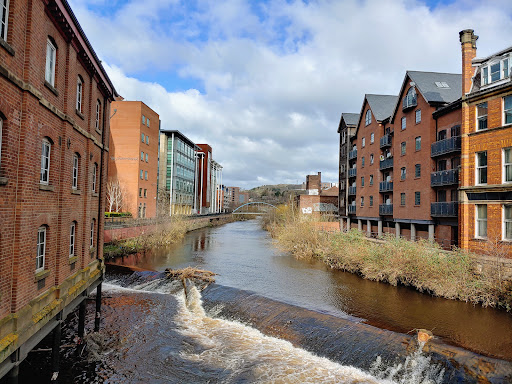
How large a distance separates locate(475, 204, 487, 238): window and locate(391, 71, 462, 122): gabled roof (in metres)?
10.7

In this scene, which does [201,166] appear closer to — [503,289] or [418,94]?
[418,94]

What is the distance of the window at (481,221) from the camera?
1820 cm

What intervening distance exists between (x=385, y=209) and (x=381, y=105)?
1210cm

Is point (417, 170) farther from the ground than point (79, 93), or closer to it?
closer to it

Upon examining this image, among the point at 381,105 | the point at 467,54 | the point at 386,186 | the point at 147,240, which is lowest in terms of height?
the point at 147,240

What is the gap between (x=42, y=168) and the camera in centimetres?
840

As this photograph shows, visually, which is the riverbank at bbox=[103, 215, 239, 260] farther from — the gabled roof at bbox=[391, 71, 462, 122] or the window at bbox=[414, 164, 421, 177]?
the gabled roof at bbox=[391, 71, 462, 122]

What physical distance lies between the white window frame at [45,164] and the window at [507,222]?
64.7 feet

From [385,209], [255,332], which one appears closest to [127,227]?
[255,332]

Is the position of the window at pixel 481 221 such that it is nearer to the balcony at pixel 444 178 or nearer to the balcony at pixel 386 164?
the balcony at pixel 444 178

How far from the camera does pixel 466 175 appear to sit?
18922 mm

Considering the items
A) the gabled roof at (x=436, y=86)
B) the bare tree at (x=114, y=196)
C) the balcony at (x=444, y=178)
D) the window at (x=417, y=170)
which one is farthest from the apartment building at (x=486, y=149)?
the bare tree at (x=114, y=196)

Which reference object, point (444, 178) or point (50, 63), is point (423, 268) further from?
point (50, 63)

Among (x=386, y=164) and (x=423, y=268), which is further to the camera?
(x=386, y=164)
